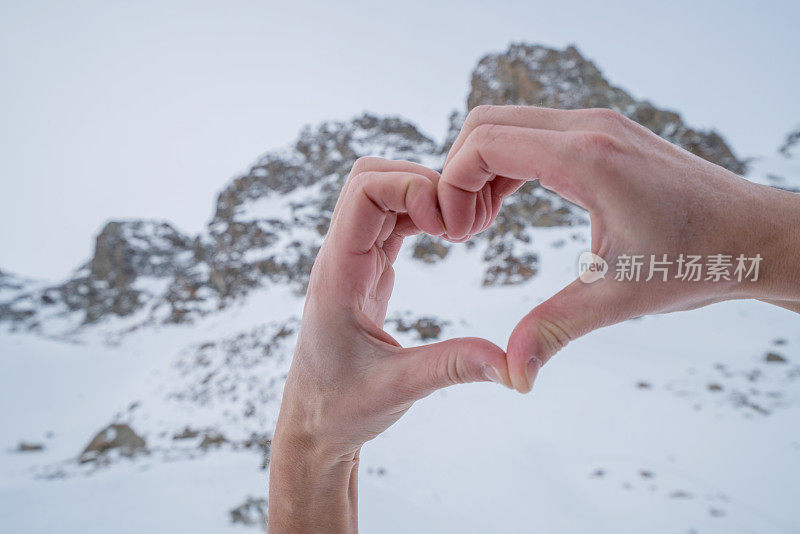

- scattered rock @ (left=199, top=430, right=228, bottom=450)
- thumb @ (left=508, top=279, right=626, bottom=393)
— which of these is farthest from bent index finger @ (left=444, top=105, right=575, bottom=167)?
scattered rock @ (left=199, top=430, right=228, bottom=450)

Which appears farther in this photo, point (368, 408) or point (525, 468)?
point (525, 468)

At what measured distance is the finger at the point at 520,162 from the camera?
1290mm

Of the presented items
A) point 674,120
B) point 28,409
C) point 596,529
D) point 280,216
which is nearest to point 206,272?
point 280,216

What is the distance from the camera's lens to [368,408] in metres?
1.56

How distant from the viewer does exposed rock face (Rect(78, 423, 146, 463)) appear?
732 centimetres

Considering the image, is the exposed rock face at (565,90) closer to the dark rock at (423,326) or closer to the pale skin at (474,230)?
the dark rock at (423,326)

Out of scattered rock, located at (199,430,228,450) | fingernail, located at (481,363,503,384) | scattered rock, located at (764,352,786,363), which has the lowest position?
scattered rock, located at (199,430,228,450)

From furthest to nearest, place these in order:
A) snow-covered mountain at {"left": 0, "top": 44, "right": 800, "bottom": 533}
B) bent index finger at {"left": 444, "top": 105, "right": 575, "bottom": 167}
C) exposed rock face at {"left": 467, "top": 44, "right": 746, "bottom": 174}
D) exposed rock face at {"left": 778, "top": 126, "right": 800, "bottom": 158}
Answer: exposed rock face at {"left": 778, "top": 126, "right": 800, "bottom": 158}, exposed rock face at {"left": 467, "top": 44, "right": 746, "bottom": 174}, snow-covered mountain at {"left": 0, "top": 44, "right": 800, "bottom": 533}, bent index finger at {"left": 444, "top": 105, "right": 575, "bottom": 167}

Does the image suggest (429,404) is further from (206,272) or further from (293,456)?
(206,272)

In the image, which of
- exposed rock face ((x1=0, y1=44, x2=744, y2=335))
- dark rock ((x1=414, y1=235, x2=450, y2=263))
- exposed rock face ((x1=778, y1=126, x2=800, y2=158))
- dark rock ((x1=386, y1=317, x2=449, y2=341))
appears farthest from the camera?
exposed rock face ((x1=778, y1=126, x2=800, y2=158))

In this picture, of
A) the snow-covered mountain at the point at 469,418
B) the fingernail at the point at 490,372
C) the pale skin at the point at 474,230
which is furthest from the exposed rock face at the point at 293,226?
the fingernail at the point at 490,372

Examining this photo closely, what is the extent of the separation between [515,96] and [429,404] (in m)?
25.1

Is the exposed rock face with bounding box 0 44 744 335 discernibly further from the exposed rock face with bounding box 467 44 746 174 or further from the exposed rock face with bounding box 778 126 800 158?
the exposed rock face with bounding box 778 126 800 158

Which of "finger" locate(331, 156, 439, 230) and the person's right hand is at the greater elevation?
"finger" locate(331, 156, 439, 230)
